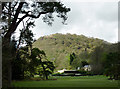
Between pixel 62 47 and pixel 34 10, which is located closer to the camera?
pixel 34 10

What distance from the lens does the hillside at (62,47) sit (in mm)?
56128

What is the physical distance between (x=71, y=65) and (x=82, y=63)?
6414mm

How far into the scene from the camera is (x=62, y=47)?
64.7 m

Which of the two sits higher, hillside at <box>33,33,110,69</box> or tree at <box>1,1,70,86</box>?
hillside at <box>33,33,110,69</box>

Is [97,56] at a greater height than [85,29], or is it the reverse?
[85,29]

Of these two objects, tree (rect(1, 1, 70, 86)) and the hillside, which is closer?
tree (rect(1, 1, 70, 86))

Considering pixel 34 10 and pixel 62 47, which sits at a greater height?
pixel 62 47

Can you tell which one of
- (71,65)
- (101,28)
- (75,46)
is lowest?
(71,65)

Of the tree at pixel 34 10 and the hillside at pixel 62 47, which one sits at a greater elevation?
the hillside at pixel 62 47

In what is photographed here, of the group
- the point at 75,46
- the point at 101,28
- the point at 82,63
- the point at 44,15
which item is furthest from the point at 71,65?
the point at 44,15

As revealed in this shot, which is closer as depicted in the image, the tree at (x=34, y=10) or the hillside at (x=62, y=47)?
the tree at (x=34, y=10)

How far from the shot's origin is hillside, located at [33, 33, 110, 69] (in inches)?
2210

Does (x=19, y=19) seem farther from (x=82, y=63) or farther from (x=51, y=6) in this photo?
(x=82, y=63)

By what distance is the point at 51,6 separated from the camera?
28.6 feet
